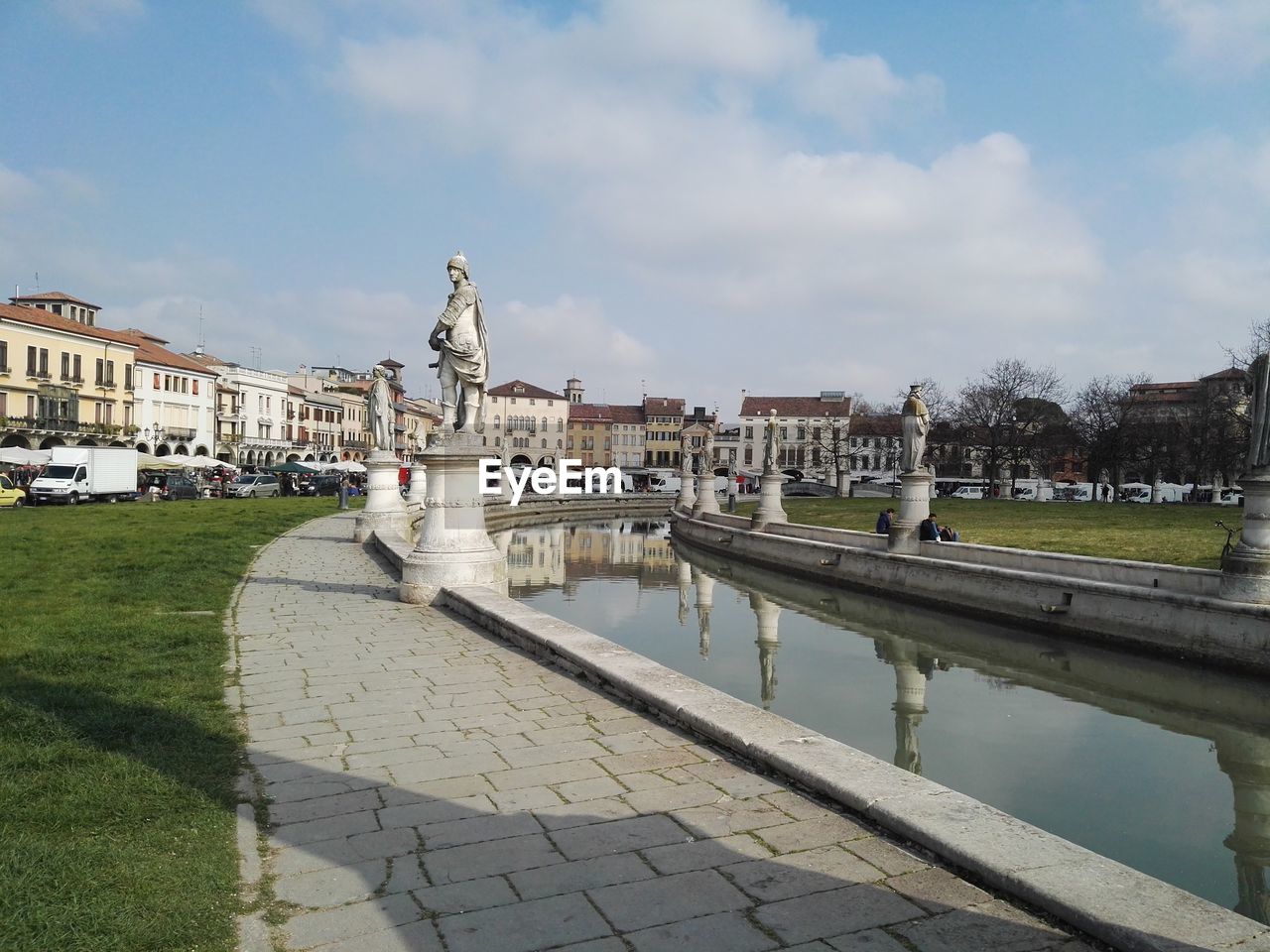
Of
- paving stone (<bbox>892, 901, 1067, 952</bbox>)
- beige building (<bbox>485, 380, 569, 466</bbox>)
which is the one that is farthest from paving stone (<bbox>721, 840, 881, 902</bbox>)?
beige building (<bbox>485, 380, 569, 466</bbox>)

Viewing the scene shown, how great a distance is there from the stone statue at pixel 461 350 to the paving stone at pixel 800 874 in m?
7.79

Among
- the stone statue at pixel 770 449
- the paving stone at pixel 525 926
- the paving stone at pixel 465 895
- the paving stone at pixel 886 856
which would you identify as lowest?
the paving stone at pixel 465 895

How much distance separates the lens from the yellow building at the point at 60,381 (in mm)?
48125


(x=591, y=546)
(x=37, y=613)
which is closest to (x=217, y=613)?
(x=37, y=613)

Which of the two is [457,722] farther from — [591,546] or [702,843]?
[591,546]

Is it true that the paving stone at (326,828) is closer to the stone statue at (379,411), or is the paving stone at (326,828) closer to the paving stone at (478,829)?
the paving stone at (478,829)

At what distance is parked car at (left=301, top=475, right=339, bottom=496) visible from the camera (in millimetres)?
49475

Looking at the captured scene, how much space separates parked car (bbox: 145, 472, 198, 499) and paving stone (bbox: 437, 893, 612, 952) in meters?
43.4

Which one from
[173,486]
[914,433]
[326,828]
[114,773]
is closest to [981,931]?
[326,828]

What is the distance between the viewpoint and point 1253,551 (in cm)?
1070

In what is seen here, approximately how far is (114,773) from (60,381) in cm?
5708

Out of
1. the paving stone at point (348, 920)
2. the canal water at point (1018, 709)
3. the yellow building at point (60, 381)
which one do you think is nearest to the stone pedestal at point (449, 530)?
the canal water at point (1018, 709)

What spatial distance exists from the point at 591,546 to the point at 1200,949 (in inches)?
1155

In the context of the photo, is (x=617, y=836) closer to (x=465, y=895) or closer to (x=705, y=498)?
(x=465, y=895)
